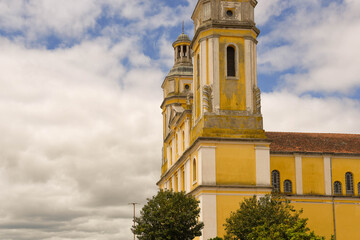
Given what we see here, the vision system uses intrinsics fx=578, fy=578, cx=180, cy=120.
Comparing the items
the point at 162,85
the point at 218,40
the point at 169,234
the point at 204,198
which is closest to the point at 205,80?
the point at 218,40

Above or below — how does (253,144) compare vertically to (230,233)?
above

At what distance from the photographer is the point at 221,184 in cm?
4103

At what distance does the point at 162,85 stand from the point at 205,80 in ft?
74.0

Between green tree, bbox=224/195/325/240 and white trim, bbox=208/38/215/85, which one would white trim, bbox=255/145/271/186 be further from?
white trim, bbox=208/38/215/85

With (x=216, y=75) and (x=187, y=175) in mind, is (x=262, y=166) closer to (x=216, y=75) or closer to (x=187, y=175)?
(x=187, y=175)

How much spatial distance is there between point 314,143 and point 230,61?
1200 cm

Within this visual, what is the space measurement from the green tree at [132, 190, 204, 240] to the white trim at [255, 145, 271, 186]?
5.61 m

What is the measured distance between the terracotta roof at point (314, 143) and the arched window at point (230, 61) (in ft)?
27.7

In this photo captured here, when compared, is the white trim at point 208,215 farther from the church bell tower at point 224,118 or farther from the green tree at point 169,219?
the green tree at point 169,219

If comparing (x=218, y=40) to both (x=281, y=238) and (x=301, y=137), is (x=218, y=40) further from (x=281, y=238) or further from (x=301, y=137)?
(x=281, y=238)

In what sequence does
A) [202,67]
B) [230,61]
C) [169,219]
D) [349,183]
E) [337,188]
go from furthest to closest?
[349,183] < [337,188] < [230,61] < [202,67] < [169,219]

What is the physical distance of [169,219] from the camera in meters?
37.1

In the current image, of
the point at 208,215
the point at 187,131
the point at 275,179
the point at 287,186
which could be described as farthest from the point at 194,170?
the point at 287,186

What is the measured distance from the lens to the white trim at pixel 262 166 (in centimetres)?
4150
